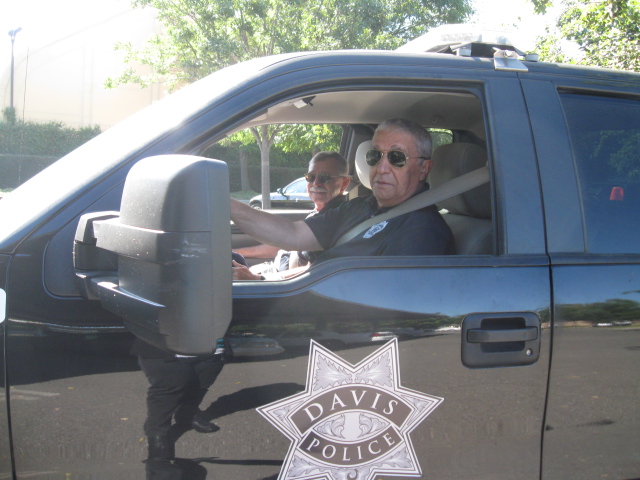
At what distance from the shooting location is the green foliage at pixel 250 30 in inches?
527

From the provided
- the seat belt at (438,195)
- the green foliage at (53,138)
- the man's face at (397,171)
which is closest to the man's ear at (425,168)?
the man's face at (397,171)

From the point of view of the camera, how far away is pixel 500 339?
1.66 m

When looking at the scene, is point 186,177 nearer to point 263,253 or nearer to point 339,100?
point 339,100

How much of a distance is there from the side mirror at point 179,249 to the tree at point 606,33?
7.23 m

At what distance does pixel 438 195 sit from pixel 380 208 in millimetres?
373

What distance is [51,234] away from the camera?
151 centimetres

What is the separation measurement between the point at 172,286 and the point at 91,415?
1.48ft

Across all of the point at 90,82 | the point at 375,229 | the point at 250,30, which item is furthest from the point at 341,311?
the point at 90,82

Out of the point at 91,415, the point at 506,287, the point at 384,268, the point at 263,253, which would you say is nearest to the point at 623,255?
the point at 506,287

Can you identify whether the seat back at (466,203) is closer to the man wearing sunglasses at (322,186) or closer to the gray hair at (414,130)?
the gray hair at (414,130)

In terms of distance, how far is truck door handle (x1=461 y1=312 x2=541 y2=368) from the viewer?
1654 mm

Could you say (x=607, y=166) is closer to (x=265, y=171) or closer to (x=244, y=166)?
(x=265, y=171)

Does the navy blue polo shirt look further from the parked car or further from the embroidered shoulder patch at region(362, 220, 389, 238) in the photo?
the parked car

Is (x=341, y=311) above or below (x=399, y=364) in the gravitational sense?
above
